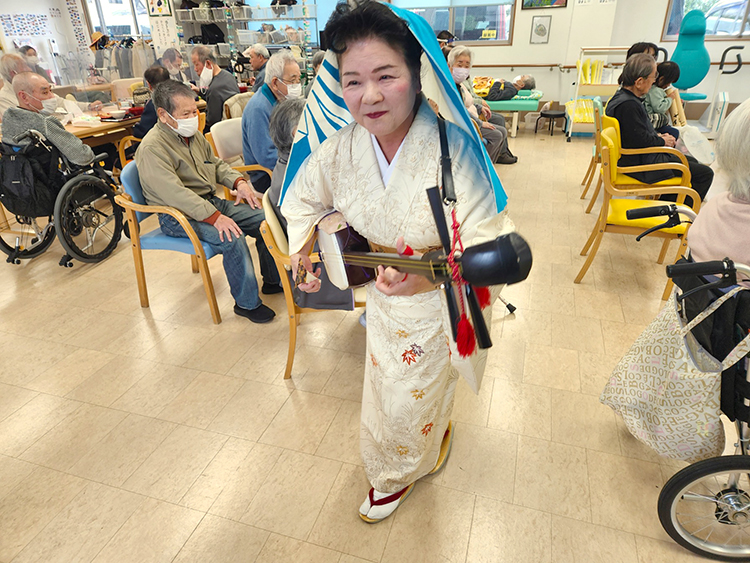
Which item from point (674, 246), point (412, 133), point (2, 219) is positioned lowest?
point (674, 246)

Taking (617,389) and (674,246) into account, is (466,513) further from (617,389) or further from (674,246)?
(674,246)

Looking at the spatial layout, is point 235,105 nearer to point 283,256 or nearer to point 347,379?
point 283,256

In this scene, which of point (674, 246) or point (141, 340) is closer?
point (141, 340)

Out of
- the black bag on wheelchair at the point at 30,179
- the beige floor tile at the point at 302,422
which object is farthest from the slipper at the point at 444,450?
the black bag on wheelchair at the point at 30,179

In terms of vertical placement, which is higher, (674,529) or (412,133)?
(412,133)

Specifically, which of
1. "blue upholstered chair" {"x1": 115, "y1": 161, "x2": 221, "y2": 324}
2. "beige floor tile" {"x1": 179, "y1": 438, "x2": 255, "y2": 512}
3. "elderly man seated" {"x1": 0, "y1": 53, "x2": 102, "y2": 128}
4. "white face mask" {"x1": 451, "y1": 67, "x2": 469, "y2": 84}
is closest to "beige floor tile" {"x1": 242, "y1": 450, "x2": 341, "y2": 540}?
"beige floor tile" {"x1": 179, "y1": 438, "x2": 255, "y2": 512}

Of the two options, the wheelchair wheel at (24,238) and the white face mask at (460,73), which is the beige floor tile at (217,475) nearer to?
the wheelchair wheel at (24,238)

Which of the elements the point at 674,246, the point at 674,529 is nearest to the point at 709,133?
the point at 674,246

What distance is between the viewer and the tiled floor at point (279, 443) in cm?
142

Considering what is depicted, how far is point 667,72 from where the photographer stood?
342cm

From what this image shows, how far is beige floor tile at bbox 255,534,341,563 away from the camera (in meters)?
1.37

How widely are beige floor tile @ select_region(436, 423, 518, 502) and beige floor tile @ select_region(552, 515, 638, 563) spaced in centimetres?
18

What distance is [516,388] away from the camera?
6.55 feet

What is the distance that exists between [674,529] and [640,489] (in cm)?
21
